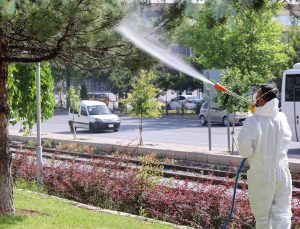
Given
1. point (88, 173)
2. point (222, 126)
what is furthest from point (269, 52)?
point (88, 173)

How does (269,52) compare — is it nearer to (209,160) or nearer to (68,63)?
(209,160)

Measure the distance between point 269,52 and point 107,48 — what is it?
27682 mm

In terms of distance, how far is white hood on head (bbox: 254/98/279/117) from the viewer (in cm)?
619

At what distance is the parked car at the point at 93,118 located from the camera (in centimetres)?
3052

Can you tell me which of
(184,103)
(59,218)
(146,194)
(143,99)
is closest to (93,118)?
(143,99)

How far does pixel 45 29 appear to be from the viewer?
6105 millimetres

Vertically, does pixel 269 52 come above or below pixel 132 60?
above

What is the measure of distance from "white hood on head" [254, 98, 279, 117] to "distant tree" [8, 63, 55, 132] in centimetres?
892

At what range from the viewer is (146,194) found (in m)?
10.1

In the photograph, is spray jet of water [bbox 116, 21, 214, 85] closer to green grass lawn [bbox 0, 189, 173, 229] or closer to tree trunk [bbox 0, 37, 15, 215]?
tree trunk [bbox 0, 37, 15, 215]

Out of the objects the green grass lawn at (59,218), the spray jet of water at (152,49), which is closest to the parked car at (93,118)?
the green grass lawn at (59,218)

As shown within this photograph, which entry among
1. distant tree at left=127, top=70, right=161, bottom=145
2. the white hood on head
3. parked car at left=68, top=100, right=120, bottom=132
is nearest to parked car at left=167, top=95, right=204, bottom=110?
parked car at left=68, top=100, right=120, bottom=132

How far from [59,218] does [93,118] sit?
880 inches

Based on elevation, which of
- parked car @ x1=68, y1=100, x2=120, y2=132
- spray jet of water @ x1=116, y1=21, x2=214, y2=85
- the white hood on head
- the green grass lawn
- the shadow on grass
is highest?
spray jet of water @ x1=116, y1=21, x2=214, y2=85
